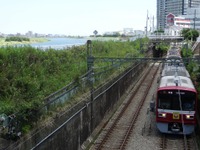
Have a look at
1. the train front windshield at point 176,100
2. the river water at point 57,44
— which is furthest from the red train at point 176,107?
the river water at point 57,44

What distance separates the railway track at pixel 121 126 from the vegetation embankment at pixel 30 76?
11.7 ft

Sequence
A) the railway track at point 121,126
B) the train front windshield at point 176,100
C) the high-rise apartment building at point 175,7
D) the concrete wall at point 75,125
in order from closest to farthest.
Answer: the concrete wall at point 75,125 → the train front windshield at point 176,100 → the railway track at point 121,126 → the high-rise apartment building at point 175,7

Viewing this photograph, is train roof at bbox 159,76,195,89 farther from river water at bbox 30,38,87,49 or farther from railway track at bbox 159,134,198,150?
river water at bbox 30,38,87,49

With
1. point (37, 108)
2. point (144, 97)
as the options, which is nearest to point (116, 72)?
point (144, 97)

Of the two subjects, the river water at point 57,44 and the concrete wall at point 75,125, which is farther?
the river water at point 57,44

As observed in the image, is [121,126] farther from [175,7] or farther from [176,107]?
[175,7]

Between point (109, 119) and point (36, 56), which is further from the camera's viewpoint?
point (109, 119)

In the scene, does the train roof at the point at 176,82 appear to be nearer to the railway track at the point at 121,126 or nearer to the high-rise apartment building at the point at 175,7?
the railway track at the point at 121,126

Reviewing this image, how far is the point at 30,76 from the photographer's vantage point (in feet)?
48.9

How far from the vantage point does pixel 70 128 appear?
13234 mm

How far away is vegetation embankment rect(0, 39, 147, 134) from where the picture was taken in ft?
36.2

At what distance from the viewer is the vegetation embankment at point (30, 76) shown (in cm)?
1102

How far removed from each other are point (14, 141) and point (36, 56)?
835 cm

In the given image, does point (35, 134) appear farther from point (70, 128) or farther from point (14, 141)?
→ point (70, 128)
